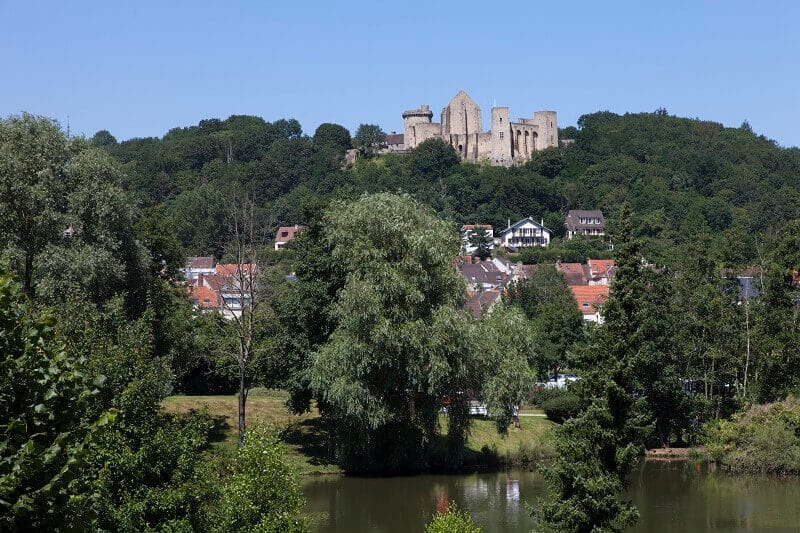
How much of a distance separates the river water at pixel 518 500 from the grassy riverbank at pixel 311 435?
1325mm

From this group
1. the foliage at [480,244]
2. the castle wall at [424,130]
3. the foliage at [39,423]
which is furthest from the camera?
the castle wall at [424,130]

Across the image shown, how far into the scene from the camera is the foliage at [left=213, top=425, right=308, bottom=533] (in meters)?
20.2

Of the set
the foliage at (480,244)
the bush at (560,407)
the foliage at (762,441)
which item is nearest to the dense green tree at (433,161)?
the foliage at (480,244)

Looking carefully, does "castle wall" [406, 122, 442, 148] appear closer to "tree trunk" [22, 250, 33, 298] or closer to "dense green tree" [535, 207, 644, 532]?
"tree trunk" [22, 250, 33, 298]

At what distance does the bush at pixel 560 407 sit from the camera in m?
49.0

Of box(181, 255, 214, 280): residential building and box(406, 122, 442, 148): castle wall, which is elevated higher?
box(406, 122, 442, 148): castle wall

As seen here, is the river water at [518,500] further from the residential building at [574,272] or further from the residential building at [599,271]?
the residential building at [599,271]

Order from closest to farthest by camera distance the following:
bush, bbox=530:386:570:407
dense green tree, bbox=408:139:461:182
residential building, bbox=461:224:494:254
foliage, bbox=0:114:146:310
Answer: foliage, bbox=0:114:146:310, bush, bbox=530:386:570:407, residential building, bbox=461:224:494:254, dense green tree, bbox=408:139:461:182

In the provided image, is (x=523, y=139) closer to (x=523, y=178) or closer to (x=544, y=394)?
(x=523, y=178)

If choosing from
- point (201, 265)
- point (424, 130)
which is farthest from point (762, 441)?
point (424, 130)

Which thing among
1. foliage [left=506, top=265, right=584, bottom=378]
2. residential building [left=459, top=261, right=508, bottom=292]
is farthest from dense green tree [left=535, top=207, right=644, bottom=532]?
residential building [left=459, top=261, right=508, bottom=292]

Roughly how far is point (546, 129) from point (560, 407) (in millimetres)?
133881

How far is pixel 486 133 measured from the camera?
17538cm

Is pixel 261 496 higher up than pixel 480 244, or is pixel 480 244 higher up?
pixel 480 244
